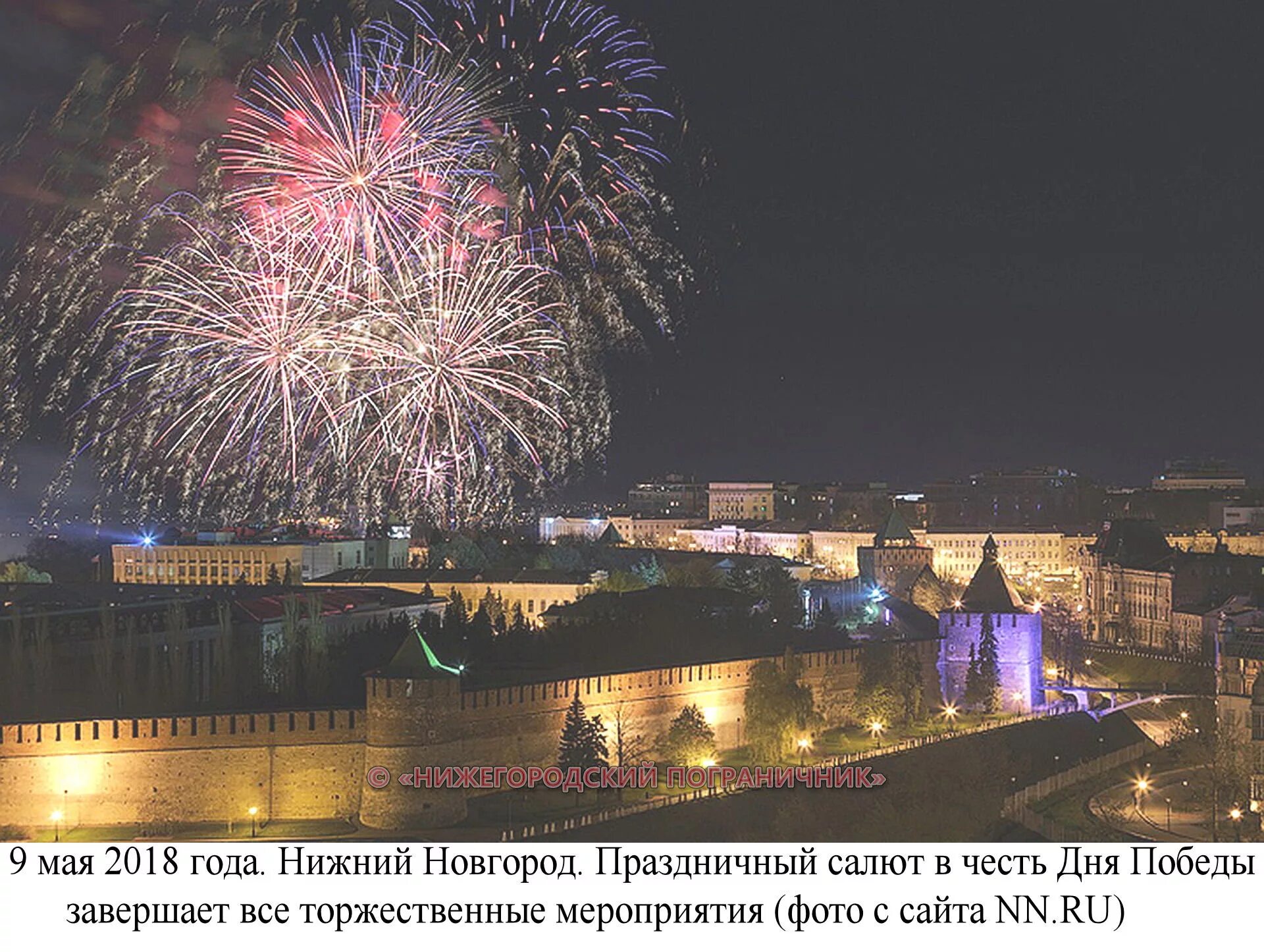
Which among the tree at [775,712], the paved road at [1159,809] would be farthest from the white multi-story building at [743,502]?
the paved road at [1159,809]

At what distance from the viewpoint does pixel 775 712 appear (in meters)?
19.2

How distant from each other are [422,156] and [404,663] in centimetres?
527

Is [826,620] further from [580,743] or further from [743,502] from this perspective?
[743,502]

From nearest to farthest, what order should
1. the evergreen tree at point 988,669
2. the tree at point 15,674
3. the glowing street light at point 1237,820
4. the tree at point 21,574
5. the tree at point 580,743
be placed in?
the tree at point 15,674, the glowing street light at point 1237,820, the tree at point 580,743, the evergreen tree at point 988,669, the tree at point 21,574

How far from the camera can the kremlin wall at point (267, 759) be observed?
14.6 metres

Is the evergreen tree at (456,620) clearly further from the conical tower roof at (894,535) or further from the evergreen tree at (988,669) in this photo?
the conical tower roof at (894,535)

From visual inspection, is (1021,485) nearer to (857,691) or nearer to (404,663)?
(857,691)

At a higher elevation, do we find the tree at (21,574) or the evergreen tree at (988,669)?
the tree at (21,574)

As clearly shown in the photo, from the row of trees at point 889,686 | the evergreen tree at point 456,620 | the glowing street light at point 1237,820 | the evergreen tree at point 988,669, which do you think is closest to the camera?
the glowing street light at point 1237,820

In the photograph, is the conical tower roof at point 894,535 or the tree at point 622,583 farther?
the conical tower roof at point 894,535

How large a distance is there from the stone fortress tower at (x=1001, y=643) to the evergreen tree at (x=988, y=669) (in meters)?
0.06
